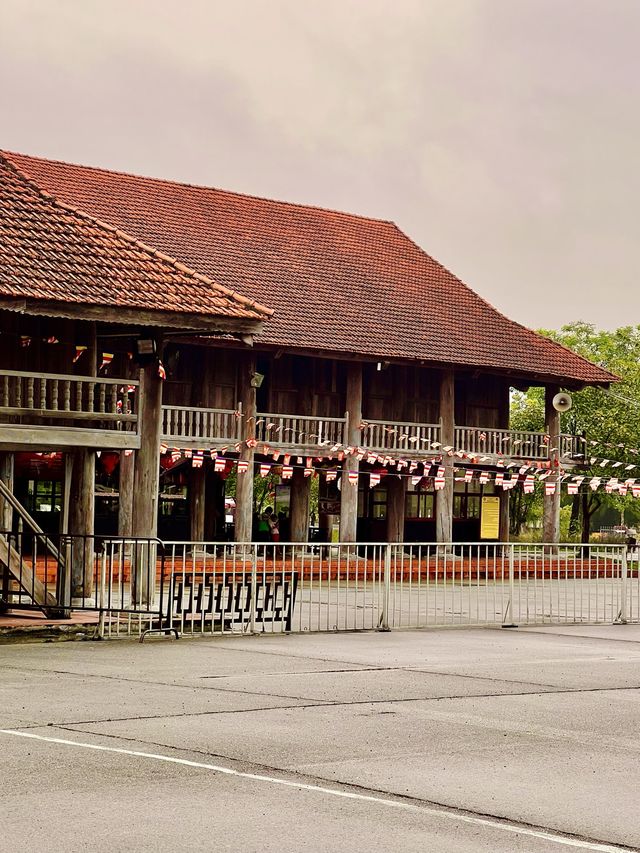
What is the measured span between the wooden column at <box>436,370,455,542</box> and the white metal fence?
17.4m

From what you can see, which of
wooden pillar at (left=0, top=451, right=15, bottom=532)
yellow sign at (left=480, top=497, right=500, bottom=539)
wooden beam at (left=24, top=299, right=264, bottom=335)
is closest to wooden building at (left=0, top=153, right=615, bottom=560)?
yellow sign at (left=480, top=497, right=500, bottom=539)

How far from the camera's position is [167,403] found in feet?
118

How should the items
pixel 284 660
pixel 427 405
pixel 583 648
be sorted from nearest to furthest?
pixel 284 660 < pixel 583 648 < pixel 427 405

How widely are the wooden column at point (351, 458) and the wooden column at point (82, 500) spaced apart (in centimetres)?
1710

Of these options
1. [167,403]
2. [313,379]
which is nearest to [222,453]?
[167,403]

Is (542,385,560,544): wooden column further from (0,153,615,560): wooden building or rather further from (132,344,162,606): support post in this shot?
(132,344,162,606): support post

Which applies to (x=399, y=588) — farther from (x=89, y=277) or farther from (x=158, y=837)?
(x=158, y=837)

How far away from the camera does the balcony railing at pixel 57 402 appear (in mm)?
18328

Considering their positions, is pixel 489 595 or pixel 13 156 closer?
pixel 489 595

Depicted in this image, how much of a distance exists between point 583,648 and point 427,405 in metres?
23.9

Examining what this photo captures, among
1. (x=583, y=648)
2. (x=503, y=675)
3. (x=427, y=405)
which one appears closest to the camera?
(x=503, y=675)

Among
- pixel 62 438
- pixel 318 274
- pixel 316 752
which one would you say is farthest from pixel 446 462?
pixel 316 752

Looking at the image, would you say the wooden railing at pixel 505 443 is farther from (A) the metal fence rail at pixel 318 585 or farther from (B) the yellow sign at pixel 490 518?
(A) the metal fence rail at pixel 318 585

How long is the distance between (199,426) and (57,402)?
625 inches
